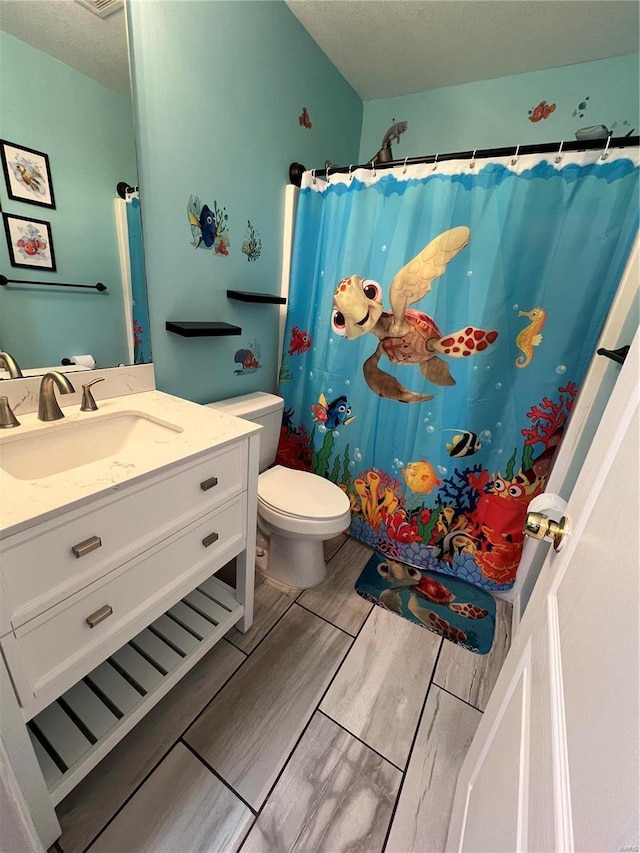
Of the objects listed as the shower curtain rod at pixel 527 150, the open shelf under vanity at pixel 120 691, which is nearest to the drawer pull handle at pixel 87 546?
the open shelf under vanity at pixel 120 691

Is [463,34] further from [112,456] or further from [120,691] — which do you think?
[120,691]

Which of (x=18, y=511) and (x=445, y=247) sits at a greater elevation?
(x=445, y=247)

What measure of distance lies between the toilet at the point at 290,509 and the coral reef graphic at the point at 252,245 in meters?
0.65

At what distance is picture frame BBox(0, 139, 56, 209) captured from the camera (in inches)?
34.7

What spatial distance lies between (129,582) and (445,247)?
1.56m

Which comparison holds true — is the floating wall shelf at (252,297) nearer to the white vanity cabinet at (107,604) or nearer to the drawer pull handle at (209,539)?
the white vanity cabinet at (107,604)

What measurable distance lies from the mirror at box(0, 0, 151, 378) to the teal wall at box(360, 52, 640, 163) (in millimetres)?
1471

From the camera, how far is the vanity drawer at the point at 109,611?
0.70 meters

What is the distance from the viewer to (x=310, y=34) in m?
1.54

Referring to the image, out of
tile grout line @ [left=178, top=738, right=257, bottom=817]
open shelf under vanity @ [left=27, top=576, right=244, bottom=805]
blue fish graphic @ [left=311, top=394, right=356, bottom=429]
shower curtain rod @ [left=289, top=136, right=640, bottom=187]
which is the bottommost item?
tile grout line @ [left=178, top=738, right=257, bottom=817]

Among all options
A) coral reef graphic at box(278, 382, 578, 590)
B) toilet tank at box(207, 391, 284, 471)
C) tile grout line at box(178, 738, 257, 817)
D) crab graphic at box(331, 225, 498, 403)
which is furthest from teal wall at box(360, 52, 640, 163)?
tile grout line at box(178, 738, 257, 817)

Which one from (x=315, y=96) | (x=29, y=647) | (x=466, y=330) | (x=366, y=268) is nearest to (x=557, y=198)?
(x=466, y=330)

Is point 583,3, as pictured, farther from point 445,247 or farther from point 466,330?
point 466,330

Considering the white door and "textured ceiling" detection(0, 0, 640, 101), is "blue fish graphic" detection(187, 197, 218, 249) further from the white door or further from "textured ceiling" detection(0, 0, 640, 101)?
the white door
